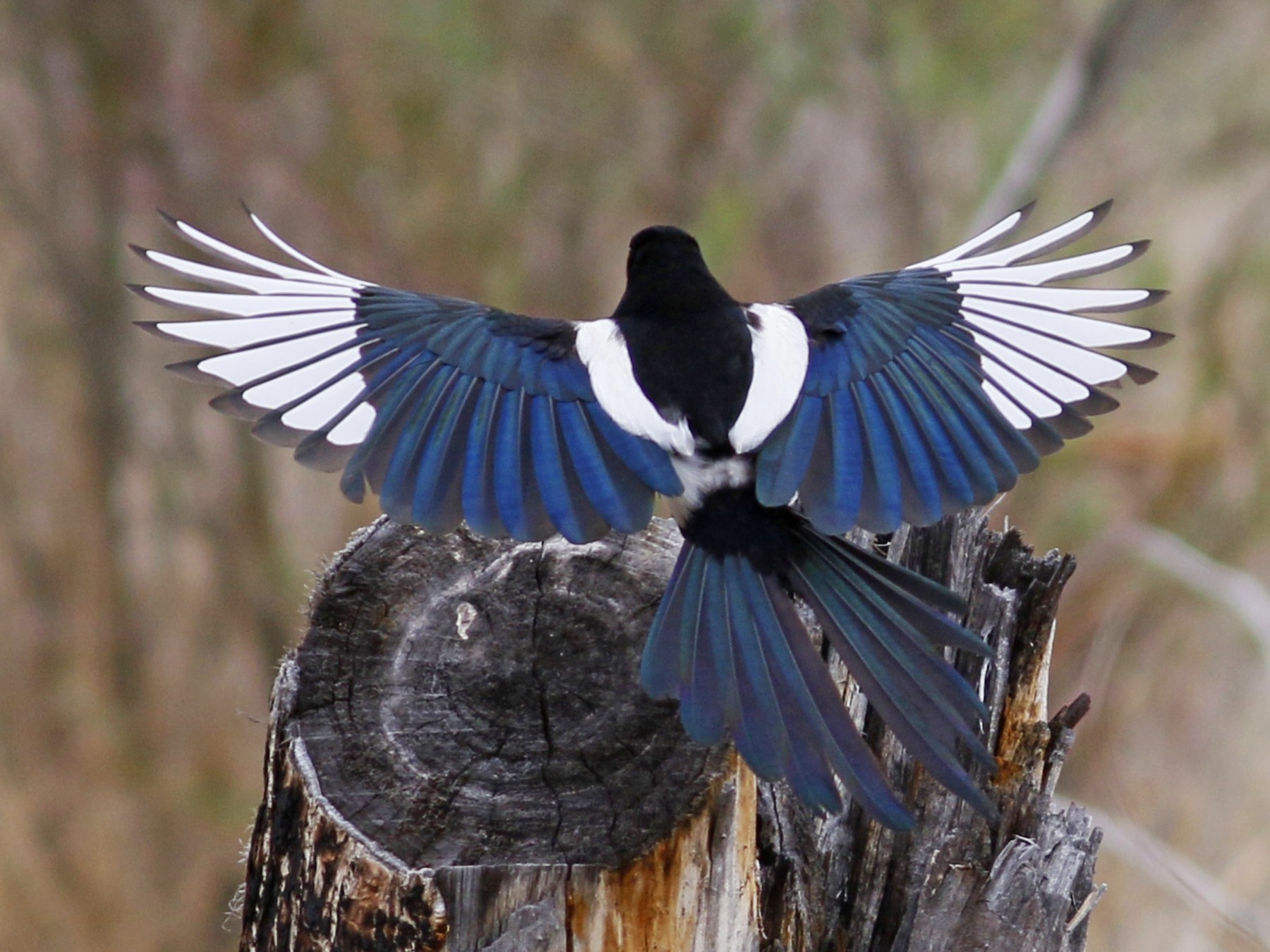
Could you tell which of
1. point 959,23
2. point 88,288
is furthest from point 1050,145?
point 88,288

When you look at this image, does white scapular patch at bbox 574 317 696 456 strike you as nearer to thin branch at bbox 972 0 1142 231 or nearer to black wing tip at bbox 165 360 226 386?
black wing tip at bbox 165 360 226 386

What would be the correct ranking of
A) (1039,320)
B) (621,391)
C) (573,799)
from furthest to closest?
1. (1039,320)
2. (621,391)
3. (573,799)

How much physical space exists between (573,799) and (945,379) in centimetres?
74

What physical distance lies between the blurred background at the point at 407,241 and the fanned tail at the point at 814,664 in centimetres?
278

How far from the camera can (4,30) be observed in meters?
4.37

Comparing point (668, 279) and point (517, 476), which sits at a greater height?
point (668, 279)

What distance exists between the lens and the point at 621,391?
173cm

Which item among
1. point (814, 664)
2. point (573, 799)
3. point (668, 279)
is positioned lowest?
point (573, 799)

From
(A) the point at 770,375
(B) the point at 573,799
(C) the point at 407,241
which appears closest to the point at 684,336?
(A) the point at 770,375

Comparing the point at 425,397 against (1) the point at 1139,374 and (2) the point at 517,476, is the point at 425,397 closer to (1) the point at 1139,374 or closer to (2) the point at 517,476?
(2) the point at 517,476

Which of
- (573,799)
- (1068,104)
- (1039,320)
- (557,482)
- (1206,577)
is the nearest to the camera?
(573,799)

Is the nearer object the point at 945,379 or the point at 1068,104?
the point at 945,379

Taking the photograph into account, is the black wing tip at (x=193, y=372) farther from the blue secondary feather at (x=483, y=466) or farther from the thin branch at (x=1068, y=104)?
the thin branch at (x=1068, y=104)

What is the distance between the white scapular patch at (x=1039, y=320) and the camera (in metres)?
1.84
